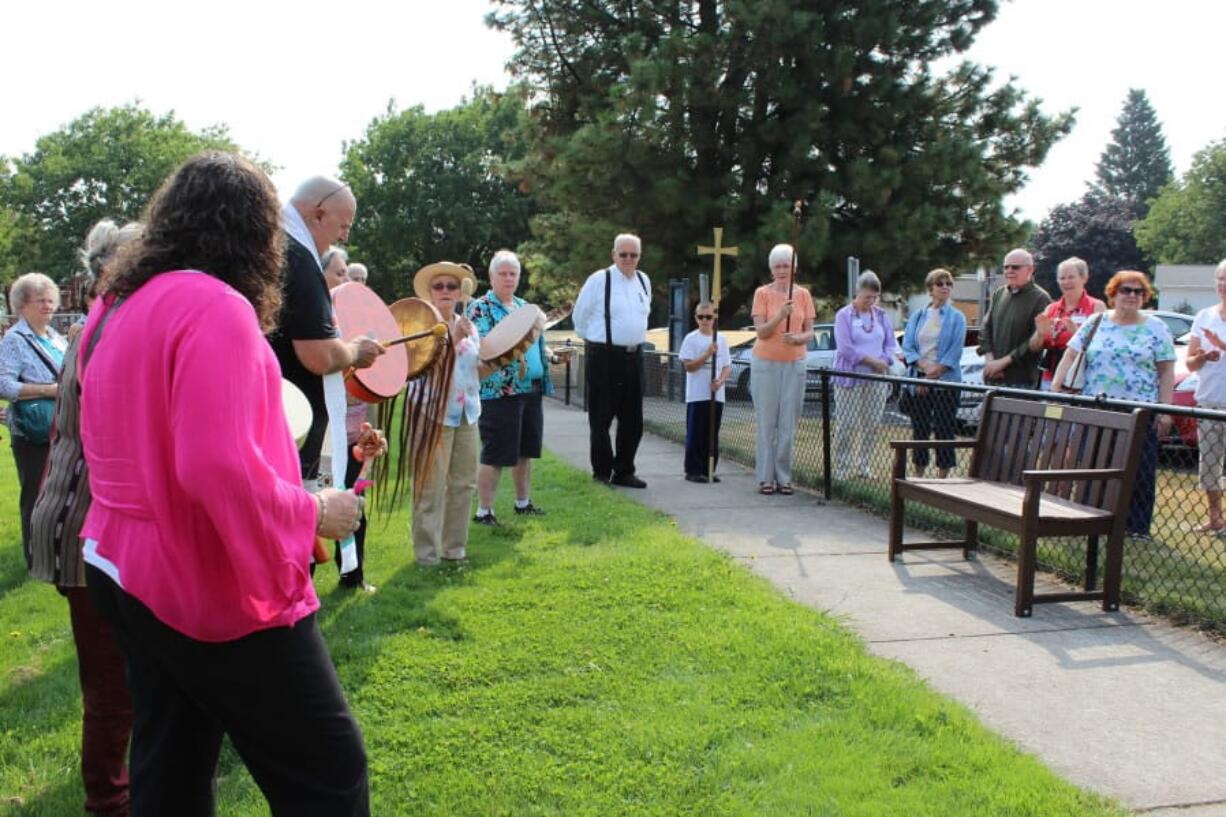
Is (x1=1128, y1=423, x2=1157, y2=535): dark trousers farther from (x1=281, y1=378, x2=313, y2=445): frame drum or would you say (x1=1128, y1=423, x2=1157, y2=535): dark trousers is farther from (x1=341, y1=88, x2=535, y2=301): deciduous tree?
(x1=341, y1=88, x2=535, y2=301): deciduous tree

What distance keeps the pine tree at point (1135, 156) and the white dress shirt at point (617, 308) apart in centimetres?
11426

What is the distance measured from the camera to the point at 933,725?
3729 mm

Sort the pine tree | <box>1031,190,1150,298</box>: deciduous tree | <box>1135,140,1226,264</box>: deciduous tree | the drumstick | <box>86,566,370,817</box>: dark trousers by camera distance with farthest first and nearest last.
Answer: the pine tree → <box>1135,140,1226,264</box>: deciduous tree → <box>1031,190,1150,298</box>: deciduous tree → the drumstick → <box>86,566,370,817</box>: dark trousers

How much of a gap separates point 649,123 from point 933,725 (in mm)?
17608

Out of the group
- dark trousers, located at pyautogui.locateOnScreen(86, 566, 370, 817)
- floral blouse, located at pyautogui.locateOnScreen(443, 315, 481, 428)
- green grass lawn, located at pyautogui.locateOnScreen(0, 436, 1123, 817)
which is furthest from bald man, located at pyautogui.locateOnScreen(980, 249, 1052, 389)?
dark trousers, located at pyautogui.locateOnScreen(86, 566, 370, 817)

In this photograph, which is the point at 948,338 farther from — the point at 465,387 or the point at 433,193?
the point at 433,193

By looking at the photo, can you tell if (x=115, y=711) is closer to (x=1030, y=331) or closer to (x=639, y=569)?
(x=639, y=569)

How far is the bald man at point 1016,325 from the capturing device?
8.36m

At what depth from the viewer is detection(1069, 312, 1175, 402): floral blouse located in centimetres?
688

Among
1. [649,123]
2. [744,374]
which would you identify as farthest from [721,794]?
[649,123]

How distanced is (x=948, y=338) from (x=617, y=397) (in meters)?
3.19

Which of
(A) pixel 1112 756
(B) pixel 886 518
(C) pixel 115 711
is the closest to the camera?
(C) pixel 115 711

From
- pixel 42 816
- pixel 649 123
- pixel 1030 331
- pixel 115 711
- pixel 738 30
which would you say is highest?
pixel 738 30

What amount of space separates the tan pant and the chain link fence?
3228mm
